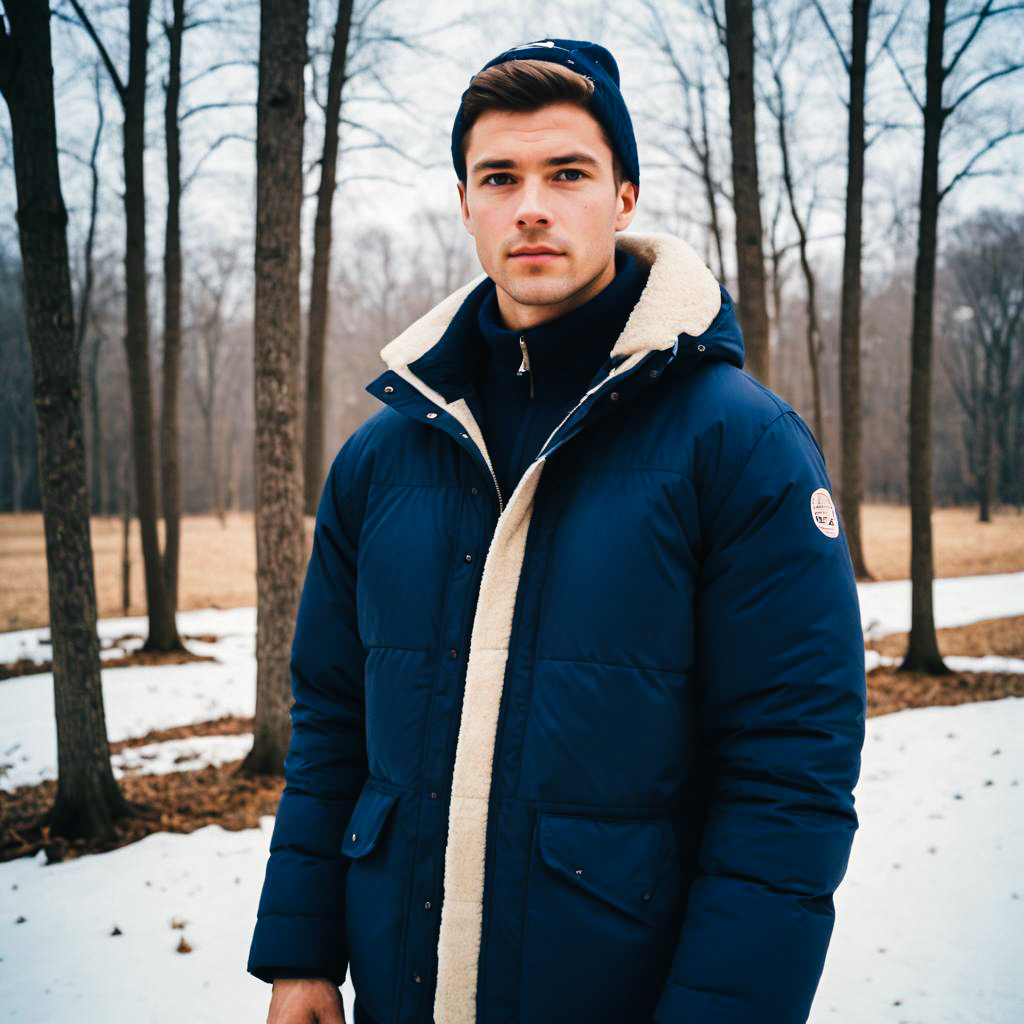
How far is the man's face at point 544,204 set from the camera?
1646 millimetres

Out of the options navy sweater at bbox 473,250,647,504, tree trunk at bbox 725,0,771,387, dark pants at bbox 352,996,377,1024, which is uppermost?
tree trunk at bbox 725,0,771,387

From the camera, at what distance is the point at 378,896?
162 centimetres

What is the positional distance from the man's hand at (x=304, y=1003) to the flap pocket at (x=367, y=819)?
0.92 ft

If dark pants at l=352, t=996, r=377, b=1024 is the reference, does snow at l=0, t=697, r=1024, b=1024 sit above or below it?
below

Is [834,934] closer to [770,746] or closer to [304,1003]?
[304,1003]

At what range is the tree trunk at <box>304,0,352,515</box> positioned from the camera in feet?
35.0

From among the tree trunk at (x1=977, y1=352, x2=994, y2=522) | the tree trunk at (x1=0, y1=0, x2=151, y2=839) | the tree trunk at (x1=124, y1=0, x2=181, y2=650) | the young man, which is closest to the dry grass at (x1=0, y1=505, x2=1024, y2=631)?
the tree trunk at (x1=977, y1=352, x2=994, y2=522)

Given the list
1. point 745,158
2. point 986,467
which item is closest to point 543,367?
point 745,158

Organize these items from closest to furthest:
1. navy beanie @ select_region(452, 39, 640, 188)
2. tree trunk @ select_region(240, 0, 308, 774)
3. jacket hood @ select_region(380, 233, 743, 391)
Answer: jacket hood @ select_region(380, 233, 743, 391), navy beanie @ select_region(452, 39, 640, 188), tree trunk @ select_region(240, 0, 308, 774)

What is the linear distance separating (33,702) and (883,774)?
8.04 metres

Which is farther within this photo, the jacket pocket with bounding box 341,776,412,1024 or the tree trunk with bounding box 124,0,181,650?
the tree trunk with bounding box 124,0,181,650

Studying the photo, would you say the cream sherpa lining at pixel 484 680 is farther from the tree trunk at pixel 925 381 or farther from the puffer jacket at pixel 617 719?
the tree trunk at pixel 925 381

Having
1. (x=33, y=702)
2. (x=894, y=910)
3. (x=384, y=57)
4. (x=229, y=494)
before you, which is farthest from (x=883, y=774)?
(x=229, y=494)

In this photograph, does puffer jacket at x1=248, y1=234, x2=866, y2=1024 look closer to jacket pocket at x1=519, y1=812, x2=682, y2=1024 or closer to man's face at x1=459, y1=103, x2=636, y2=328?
jacket pocket at x1=519, y1=812, x2=682, y2=1024
